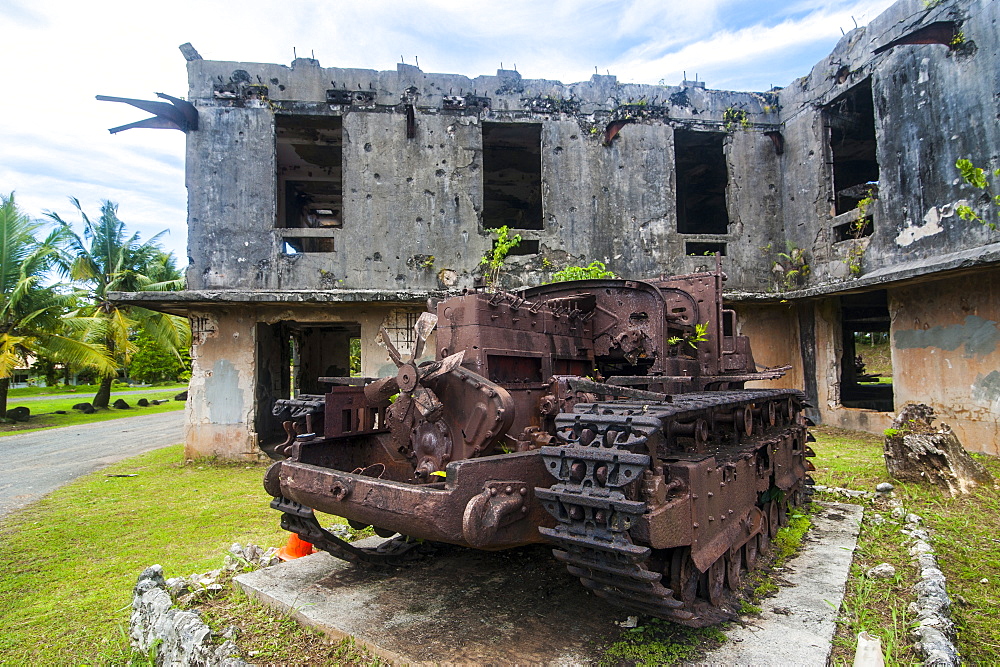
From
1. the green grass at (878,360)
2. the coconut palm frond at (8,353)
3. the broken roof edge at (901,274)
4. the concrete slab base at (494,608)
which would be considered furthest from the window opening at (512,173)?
the green grass at (878,360)

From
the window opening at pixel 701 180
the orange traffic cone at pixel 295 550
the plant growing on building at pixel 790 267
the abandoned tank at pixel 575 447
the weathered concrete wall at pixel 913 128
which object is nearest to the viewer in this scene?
the abandoned tank at pixel 575 447

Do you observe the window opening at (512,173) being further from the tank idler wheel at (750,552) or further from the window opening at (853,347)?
the tank idler wheel at (750,552)

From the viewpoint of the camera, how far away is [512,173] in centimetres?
1633

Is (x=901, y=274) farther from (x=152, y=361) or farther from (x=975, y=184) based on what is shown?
Result: (x=152, y=361)

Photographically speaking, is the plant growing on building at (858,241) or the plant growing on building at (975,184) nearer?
the plant growing on building at (975,184)

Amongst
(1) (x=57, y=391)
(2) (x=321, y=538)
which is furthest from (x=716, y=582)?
(1) (x=57, y=391)

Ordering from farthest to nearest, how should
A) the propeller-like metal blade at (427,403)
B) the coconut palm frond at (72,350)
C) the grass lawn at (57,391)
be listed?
the grass lawn at (57,391), the coconut palm frond at (72,350), the propeller-like metal blade at (427,403)

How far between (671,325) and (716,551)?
8.56ft

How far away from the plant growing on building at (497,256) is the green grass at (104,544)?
220 inches

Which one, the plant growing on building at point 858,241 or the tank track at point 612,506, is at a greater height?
the plant growing on building at point 858,241

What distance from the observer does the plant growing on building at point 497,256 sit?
449 inches

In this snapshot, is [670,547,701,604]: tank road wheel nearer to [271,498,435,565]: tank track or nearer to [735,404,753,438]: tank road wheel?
[735,404,753,438]: tank road wheel

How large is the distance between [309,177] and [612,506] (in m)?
14.9

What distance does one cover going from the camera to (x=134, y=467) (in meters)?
11.1
